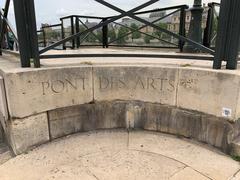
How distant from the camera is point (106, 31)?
7.96 metres

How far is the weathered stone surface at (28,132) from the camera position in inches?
112

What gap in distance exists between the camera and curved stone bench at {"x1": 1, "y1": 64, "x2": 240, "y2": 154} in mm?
2828

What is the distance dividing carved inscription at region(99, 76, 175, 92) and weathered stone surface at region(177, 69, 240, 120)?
0.25m

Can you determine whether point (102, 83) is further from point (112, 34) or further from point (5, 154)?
point (112, 34)

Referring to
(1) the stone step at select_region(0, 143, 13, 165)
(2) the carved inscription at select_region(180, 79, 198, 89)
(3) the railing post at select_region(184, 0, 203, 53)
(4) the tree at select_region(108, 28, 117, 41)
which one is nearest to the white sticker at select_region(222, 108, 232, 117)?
(2) the carved inscription at select_region(180, 79, 198, 89)

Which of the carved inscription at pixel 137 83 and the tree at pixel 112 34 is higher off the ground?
the tree at pixel 112 34

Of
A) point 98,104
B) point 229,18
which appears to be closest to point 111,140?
point 98,104

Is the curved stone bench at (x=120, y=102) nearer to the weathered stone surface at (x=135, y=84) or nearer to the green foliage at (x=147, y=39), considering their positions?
the weathered stone surface at (x=135, y=84)

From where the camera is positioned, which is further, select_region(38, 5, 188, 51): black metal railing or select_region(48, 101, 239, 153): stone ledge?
select_region(38, 5, 188, 51): black metal railing

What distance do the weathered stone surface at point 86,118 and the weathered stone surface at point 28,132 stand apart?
12 centimetres

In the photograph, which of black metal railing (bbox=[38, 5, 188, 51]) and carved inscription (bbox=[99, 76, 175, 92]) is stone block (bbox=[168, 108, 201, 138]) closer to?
carved inscription (bbox=[99, 76, 175, 92])

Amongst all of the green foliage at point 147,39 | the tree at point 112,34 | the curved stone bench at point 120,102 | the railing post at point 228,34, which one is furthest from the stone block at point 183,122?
the tree at point 112,34

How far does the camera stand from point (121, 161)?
8.98 feet

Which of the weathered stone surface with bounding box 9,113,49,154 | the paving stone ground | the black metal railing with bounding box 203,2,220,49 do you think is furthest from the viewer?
the black metal railing with bounding box 203,2,220,49
